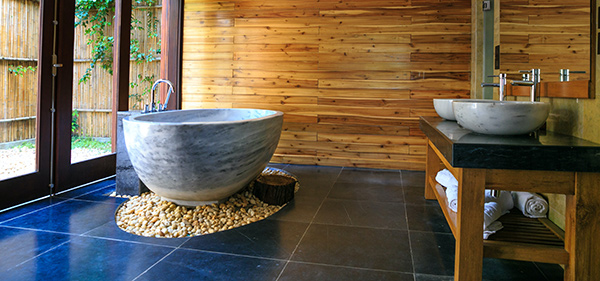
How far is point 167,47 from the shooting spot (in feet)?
15.4

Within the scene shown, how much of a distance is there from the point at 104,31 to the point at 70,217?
5.77ft

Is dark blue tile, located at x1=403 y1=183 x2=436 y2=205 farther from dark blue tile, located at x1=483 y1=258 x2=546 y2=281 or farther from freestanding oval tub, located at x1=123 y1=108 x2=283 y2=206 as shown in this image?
freestanding oval tub, located at x1=123 y1=108 x2=283 y2=206

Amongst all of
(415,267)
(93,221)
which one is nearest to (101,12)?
(93,221)

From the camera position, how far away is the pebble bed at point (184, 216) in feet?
7.77

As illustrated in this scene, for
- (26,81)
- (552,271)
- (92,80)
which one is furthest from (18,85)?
(552,271)

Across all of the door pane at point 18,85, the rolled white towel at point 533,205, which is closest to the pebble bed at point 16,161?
the door pane at point 18,85

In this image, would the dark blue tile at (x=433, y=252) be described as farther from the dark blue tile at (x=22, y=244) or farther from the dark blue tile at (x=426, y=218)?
the dark blue tile at (x=22, y=244)

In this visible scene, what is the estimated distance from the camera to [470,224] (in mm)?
1479

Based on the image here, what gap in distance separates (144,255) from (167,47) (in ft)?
10.7

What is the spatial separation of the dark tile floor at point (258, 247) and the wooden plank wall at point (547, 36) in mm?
987

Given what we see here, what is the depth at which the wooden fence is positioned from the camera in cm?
260

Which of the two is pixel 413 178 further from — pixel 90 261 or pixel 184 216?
pixel 90 261

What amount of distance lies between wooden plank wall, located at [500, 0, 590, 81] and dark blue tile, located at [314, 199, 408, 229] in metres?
1.20

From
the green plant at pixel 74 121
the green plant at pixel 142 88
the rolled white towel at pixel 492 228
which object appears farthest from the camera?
the green plant at pixel 142 88
